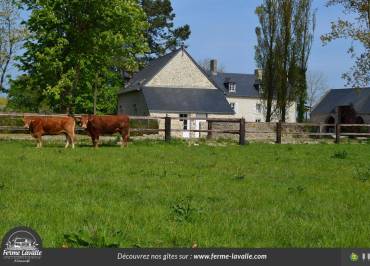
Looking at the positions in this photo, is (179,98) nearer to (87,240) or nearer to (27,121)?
(27,121)

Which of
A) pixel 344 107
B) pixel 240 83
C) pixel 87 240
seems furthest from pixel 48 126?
pixel 240 83

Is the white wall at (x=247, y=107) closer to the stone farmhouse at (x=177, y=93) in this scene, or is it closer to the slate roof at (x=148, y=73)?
the stone farmhouse at (x=177, y=93)

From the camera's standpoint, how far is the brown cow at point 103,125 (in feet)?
70.2

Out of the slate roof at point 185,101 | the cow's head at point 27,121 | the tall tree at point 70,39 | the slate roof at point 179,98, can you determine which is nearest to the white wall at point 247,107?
the slate roof at point 179,98

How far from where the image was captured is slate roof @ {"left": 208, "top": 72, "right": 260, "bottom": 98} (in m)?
67.7

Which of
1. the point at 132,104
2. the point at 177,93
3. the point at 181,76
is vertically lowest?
the point at 132,104

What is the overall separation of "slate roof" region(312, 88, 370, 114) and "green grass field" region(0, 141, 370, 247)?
4616cm

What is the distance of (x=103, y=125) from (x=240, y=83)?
49.3 m

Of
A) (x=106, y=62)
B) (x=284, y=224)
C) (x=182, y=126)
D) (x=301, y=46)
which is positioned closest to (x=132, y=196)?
(x=284, y=224)

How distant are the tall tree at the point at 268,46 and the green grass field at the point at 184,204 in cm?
3328

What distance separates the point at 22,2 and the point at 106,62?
6580 mm

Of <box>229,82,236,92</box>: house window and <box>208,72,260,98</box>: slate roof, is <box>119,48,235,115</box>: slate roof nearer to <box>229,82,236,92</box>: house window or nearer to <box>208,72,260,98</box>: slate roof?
<box>229,82,236,92</box>: house window

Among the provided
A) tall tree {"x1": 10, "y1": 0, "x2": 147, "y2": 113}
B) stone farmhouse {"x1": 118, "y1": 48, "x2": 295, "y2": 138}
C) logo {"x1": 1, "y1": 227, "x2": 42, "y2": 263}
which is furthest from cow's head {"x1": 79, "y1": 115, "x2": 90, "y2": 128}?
stone farmhouse {"x1": 118, "y1": 48, "x2": 295, "y2": 138}

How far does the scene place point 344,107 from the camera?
59562mm
